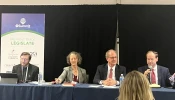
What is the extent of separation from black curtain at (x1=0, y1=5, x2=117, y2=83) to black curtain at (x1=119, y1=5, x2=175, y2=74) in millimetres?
240

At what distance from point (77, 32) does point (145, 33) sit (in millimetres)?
1367

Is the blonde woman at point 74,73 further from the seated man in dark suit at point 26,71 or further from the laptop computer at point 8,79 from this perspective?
the laptop computer at point 8,79

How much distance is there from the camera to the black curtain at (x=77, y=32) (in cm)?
511

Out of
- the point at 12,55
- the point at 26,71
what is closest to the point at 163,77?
the point at 26,71

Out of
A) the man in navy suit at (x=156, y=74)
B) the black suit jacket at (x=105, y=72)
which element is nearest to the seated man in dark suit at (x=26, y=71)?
the black suit jacket at (x=105, y=72)

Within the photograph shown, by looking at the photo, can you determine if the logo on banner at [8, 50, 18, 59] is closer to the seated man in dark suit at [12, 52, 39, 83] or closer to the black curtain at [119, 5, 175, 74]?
the seated man in dark suit at [12, 52, 39, 83]

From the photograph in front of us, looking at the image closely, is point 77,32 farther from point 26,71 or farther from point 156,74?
point 156,74

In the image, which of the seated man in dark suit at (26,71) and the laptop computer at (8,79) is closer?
the laptop computer at (8,79)

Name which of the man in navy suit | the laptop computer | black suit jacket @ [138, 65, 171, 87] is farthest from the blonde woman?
black suit jacket @ [138, 65, 171, 87]

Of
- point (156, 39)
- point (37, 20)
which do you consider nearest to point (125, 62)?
point (156, 39)

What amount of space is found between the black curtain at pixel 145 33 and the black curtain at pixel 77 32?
0.24m

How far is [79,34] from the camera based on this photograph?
5.20m

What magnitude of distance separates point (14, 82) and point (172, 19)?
3199 mm

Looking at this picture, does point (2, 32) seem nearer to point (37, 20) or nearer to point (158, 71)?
point (37, 20)
